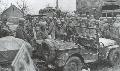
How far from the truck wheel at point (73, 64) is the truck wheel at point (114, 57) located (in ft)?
7.13

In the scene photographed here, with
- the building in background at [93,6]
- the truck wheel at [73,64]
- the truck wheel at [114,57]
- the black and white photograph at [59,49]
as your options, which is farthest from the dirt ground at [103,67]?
the building in background at [93,6]

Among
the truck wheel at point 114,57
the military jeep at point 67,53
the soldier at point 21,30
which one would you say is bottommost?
the truck wheel at point 114,57

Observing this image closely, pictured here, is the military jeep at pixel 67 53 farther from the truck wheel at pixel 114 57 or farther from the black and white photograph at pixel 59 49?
the truck wheel at pixel 114 57

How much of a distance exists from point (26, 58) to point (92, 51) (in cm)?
451

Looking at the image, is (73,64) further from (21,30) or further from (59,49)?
(21,30)

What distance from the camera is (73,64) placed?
964cm

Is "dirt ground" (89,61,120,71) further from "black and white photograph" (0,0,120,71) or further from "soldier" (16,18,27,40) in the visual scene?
"soldier" (16,18,27,40)

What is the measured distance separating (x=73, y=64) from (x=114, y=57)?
2.92 meters

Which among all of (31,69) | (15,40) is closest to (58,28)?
(15,40)

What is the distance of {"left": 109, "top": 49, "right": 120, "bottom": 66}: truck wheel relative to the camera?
11.5 metres

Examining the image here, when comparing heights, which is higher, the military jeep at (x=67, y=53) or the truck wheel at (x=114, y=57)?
the military jeep at (x=67, y=53)

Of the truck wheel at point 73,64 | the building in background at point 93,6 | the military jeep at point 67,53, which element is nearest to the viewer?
the military jeep at point 67,53

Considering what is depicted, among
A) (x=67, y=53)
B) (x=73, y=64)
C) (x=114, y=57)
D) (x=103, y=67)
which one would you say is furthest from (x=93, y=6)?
(x=67, y=53)

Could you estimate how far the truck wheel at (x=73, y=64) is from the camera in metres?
9.32
